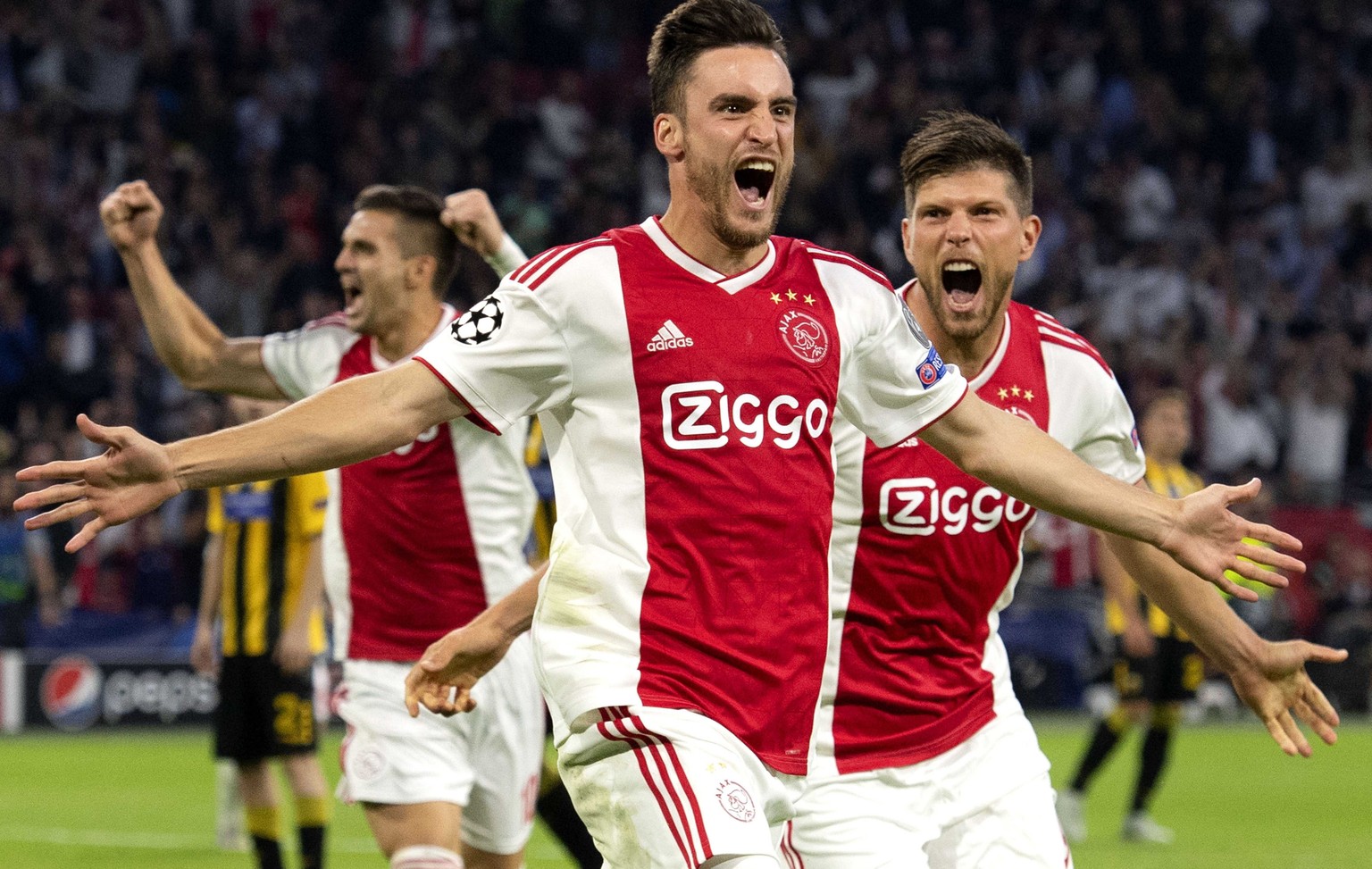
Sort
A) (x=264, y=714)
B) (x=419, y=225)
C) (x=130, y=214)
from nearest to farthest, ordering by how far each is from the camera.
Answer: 1. (x=130, y=214)
2. (x=419, y=225)
3. (x=264, y=714)

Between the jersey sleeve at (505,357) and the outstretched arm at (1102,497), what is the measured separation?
0.87 metres

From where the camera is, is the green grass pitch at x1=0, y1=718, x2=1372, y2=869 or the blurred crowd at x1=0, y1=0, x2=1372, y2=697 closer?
the green grass pitch at x1=0, y1=718, x2=1372, y2=869

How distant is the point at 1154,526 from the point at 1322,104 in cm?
1910

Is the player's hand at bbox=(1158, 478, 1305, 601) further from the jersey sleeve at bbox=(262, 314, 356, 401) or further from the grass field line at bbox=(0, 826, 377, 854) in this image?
the grass field line at bbox=(0, 826, 377, 854)

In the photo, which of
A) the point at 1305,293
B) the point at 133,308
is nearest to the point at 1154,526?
the point at 133,308

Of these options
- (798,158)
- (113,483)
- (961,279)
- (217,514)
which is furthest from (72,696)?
(113,483)

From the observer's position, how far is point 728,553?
Result: 3.92m

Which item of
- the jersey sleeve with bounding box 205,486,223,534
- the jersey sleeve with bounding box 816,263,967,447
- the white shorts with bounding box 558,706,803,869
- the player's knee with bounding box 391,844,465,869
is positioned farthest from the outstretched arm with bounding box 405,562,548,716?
the jersey sleeve with bounding box 205,486,223,534

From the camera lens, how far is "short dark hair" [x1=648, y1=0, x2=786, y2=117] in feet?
13.5

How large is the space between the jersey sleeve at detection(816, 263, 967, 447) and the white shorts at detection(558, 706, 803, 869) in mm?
829

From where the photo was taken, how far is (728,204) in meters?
4.03

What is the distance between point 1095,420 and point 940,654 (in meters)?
0.76

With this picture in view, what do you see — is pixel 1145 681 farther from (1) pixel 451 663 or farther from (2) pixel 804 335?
(2) pixel 804 335

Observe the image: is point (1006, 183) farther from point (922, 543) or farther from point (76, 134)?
point (76, 134)
